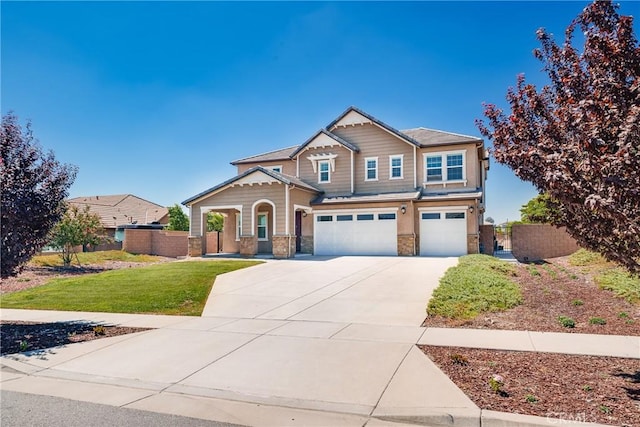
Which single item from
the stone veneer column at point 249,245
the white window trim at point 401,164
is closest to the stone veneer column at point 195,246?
the stone veneer column at point 249,245

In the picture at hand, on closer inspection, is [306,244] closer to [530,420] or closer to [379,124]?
[379,124]

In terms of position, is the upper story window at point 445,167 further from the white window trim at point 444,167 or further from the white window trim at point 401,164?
the white window trim at point 401,164

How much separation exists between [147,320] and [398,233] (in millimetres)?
15960

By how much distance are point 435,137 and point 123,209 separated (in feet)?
109

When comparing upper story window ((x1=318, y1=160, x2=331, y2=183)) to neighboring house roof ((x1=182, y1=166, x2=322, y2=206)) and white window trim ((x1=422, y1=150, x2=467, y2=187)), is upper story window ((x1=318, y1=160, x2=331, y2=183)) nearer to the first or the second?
neighboring house roof ((x1=182, y1=166, x2=322, y2=206))

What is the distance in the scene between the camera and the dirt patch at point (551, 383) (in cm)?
432

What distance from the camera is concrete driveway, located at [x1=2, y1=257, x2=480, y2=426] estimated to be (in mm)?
4707

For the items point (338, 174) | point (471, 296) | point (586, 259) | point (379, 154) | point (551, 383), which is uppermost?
point (379, 154)

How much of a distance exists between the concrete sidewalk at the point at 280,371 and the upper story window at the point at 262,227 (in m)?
17.2

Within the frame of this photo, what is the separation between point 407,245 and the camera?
2277 cm

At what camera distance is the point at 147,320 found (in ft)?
31.4

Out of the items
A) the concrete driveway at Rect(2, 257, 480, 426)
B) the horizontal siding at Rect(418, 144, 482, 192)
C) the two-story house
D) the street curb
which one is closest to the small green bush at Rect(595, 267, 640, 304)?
the concrete driveway at Rect(2, 257, 480, 426)

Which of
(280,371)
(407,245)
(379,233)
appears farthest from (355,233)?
(280,371)

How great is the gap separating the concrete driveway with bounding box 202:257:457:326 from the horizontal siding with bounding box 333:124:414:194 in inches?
307
